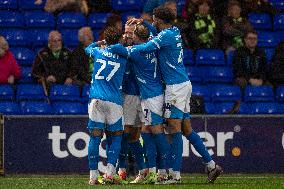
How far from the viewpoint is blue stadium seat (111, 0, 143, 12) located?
19688 millimetres

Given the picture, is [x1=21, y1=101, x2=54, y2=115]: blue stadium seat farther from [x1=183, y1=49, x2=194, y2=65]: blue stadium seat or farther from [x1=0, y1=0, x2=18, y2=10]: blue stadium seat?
[x1=183, y1=49, x2=194, y2=65]: blue stadium seat

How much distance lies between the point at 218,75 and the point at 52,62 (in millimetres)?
3109

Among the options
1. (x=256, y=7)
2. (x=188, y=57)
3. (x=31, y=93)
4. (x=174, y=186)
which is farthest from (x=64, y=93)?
(x=174, y=186)

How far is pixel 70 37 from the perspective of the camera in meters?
19.0

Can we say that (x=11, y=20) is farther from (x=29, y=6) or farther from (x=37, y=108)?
(x=37, y=108)

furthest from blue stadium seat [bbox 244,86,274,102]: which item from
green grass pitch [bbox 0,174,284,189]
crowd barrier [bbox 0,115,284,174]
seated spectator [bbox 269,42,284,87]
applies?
green grass pitch [bbox 0,174,284,189]

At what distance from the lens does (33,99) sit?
57.7 ft

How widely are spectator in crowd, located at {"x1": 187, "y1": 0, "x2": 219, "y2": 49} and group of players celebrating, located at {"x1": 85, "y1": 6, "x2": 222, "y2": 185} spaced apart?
16.5 ft

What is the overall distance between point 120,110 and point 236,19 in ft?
20.4

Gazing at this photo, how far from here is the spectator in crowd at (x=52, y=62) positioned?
1759 cm

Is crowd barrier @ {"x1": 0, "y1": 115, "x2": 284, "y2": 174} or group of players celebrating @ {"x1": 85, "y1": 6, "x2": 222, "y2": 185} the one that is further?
crowd barrier @ {"x1": 0, "y1": 115, "x2": 284, "y2": 174}

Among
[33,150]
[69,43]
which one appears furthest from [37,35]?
[33,150]

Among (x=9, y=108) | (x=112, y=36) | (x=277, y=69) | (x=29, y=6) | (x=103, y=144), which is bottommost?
(x=103, y=144)

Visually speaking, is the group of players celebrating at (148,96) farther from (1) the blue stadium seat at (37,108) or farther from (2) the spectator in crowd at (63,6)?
(2) the spectator in crowd at (63,6)
